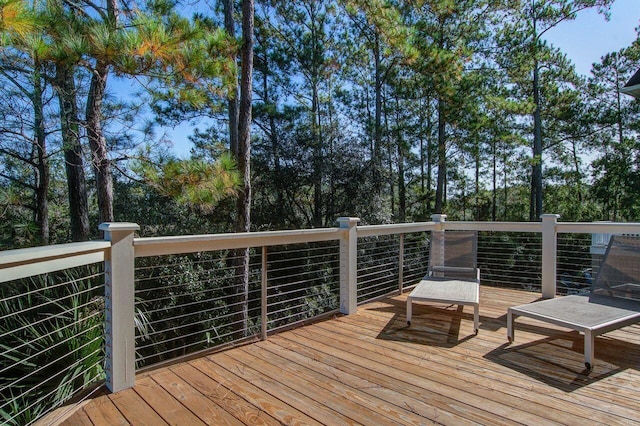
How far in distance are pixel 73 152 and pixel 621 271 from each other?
7140 mm

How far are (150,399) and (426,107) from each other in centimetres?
1291

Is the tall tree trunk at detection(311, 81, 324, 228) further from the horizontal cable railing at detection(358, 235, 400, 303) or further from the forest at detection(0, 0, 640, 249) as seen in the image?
the horizontal cable railing at detection(358, 235, 400, 303)

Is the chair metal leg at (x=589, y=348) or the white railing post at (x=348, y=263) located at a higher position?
the white railing post at (x=348, y=263)

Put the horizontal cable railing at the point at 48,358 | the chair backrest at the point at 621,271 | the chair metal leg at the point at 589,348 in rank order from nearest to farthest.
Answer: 1. the horizontal cable railing at the point at 48,358
2. the chair metal leg at the point at 589,348
3. the chair backrest at the point at 621,271

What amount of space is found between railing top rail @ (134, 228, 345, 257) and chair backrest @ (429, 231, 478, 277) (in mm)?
1723

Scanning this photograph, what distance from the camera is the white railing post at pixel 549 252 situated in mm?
4516

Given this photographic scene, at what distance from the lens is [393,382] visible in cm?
247

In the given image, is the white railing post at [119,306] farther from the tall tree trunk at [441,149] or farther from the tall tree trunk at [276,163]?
the tall tree trunk at [441,149]

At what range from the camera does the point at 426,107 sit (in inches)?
519

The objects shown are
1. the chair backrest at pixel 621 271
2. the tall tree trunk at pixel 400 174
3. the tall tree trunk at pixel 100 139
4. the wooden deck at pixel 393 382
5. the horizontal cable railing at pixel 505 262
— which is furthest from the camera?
the tall tree trunk at pixel 400 174

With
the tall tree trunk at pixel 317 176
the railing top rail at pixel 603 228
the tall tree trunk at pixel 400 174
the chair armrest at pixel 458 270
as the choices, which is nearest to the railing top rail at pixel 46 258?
the chair armrest at pixel 458 270

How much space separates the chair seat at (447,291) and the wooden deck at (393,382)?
326 mm

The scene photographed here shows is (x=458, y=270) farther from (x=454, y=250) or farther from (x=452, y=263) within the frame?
(x=454, y=250)

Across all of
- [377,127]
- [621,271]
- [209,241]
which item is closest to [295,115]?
[377,127]
